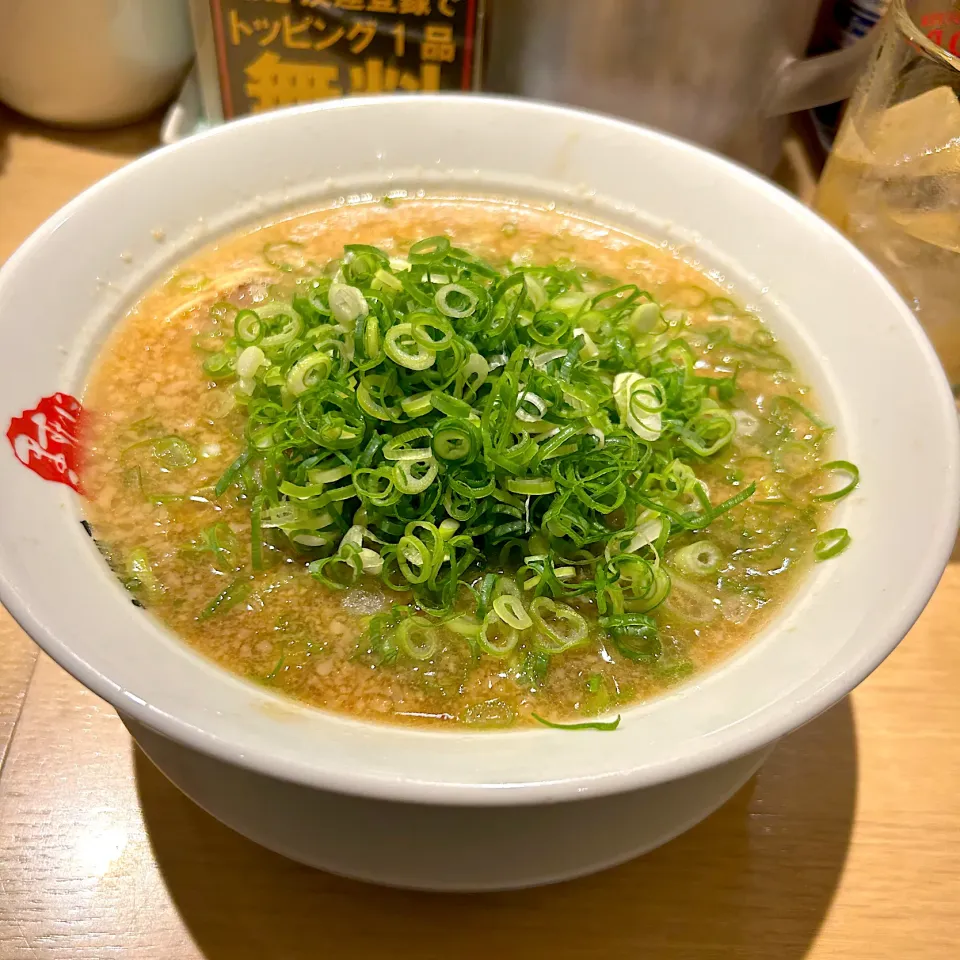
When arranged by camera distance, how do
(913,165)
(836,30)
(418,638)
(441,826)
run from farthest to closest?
1. (836,30)
2. (913,165)
3. (418,638)
4. (441,826)

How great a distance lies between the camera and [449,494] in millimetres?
947

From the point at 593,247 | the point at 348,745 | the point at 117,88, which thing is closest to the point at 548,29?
the point at 593,247

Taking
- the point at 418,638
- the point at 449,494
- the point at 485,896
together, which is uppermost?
the point at 449,494

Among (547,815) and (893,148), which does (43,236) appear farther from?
(893,148)

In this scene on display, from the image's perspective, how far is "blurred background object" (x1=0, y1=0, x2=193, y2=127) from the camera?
1.75 m

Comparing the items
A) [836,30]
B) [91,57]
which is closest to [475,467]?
[91,57]

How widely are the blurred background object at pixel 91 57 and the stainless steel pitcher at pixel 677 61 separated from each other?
2.42 ft

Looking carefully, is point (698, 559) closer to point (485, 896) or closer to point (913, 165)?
point (485, 896)

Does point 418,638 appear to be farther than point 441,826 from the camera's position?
Yes

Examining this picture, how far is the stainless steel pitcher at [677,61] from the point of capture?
1.57 m

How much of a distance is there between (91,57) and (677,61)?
1.25m

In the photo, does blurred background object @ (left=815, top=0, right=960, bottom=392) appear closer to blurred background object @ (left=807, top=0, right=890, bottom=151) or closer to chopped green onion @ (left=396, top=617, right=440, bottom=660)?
blurred background object @ (left=807, top=0, right=890, bottom=151)

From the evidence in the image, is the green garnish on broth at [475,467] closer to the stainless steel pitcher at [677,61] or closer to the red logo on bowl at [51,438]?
the red logo on bowl at [51,438]

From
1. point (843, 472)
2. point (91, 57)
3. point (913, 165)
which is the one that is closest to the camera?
point (843, 472)
